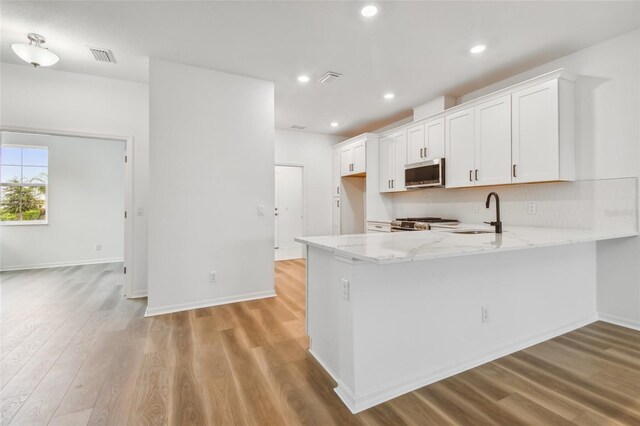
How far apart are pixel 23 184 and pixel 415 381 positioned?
7222mm

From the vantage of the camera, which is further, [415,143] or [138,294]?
[415,143]

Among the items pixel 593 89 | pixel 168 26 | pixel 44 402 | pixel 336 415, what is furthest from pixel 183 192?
pixel 593 89

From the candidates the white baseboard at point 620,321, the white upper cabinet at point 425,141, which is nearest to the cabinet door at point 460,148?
the white upper cabinet at point 425,141

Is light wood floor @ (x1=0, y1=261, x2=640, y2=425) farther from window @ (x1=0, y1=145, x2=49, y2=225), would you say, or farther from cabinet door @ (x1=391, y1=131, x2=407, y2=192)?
window @ (x1=0, y1=145, x2=49, y2=225)

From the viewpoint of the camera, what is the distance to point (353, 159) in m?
5.55

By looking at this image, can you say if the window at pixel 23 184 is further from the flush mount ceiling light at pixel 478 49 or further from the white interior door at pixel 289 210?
the flush mount ceiling light at pixel 478 49

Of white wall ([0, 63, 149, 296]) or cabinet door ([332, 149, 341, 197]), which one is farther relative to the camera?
cabinet door ([332, 149, 341, 197])

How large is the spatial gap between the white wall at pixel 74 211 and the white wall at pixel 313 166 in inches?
141

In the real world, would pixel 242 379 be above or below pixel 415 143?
below

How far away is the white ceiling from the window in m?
3.03

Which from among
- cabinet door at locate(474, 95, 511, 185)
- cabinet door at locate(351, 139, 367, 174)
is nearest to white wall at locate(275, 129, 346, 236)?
cabinet door at locate(351, 139, 367, 174)

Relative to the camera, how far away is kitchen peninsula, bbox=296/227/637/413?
63.3 inches

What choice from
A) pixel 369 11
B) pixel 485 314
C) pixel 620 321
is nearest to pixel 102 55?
pixel 369 11

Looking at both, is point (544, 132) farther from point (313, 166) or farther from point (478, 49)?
point (313, 166)
